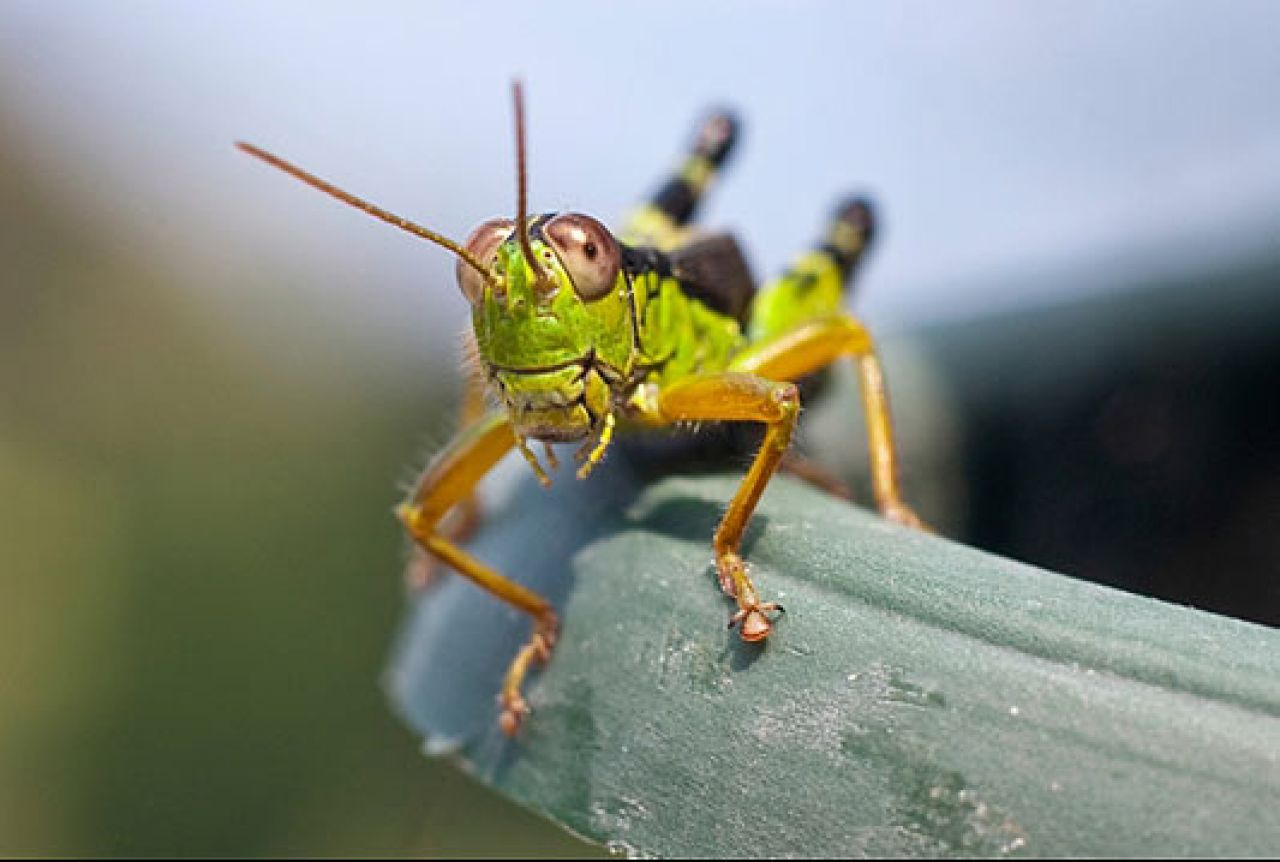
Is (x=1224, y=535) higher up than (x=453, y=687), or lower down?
lower down

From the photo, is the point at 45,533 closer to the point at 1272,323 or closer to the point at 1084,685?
the point at 1272,323

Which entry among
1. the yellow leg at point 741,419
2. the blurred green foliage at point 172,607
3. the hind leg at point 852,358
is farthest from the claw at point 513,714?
the blurred green foliage at point 172,607

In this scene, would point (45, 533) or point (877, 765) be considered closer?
point (877, 765)

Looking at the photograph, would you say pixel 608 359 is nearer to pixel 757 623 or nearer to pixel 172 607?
pixel 757 623

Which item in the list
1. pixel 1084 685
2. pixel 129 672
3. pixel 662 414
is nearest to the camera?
pixel 1084 685

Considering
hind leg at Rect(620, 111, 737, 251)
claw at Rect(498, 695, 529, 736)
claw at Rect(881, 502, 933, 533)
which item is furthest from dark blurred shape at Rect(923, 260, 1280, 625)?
claw at Rect(498, 695, 529, 736)

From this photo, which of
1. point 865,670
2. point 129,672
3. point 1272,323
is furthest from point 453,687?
point 129,672

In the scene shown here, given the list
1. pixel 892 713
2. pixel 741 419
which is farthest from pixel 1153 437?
pixel 892 713

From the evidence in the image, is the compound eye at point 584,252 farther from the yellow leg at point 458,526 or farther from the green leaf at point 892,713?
the yellow leg at point 458,526
